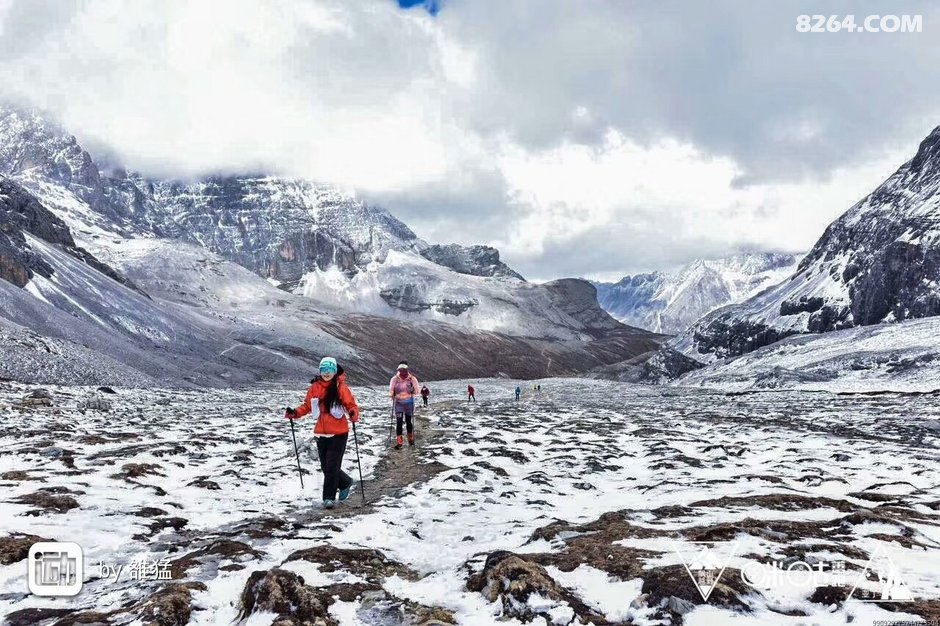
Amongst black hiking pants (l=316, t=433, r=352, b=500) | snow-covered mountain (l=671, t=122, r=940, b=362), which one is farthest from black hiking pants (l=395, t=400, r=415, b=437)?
snow-covered mountain (l=671, t=122, r=940, b=362)

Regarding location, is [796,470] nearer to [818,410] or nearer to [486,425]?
[486,425]

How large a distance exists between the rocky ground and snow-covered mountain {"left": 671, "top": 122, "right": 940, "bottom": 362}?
10906cm

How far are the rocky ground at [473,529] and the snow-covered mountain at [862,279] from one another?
109061 millimetres

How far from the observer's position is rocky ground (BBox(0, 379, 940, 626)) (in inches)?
232

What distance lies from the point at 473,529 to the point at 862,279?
13195 cm

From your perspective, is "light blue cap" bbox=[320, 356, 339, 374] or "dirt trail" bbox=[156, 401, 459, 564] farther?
"light blue cap" bbox=[320, 356, 339, 374]

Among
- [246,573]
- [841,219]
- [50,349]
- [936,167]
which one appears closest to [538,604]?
[246,573]

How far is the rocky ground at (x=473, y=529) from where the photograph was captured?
19.4ft

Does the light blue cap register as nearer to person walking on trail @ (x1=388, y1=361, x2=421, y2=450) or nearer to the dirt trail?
Result: the dirt trail

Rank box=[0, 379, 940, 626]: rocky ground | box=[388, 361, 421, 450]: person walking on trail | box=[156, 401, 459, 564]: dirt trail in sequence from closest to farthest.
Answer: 1. box=[0, 379, 940, 626]: rocky ground
2. box=[156, 401, 459, 564]: dirt trail
3. box=[388, 361, 421, 450]: person walking on trail

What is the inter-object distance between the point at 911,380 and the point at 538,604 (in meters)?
72.0

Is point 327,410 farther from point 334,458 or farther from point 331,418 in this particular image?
point 334,458

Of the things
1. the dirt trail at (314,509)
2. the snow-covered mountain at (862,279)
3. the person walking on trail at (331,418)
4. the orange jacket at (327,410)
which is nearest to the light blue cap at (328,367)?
the person walking on trail at (331,418)

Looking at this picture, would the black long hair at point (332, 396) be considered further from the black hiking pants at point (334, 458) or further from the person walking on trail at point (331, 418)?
the black hiking pants at point (334, 458)
